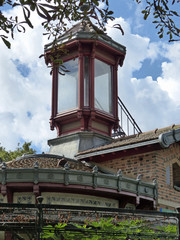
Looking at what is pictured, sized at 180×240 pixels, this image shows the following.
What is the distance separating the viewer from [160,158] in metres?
15.3

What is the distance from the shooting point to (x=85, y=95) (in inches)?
765

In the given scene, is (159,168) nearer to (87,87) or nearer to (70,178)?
(70,178)

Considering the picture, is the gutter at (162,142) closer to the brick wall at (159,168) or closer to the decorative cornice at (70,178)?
the brick wall at (159,168)

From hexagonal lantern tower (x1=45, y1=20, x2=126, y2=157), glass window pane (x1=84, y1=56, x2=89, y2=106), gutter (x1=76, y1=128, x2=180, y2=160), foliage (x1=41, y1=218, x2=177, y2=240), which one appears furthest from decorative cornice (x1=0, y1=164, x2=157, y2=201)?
glass window pane (x1=84, y1=56, x2=89, y2=106)

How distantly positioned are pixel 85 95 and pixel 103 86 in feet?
4.71

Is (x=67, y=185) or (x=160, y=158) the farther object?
(x=160, y=158)

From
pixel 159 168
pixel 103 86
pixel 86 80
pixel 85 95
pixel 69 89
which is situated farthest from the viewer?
pixel 103 86

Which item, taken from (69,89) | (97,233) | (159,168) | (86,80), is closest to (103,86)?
(86,80)

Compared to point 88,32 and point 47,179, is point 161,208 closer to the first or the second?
point 47,179

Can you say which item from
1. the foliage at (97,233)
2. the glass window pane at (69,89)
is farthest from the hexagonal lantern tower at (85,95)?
the foliage at (97,233)

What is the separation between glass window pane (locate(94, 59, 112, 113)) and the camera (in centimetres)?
1991

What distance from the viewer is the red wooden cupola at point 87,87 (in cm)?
1919

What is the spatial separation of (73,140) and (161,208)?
18.4 ft

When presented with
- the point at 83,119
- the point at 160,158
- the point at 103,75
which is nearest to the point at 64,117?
the point at 83,119
